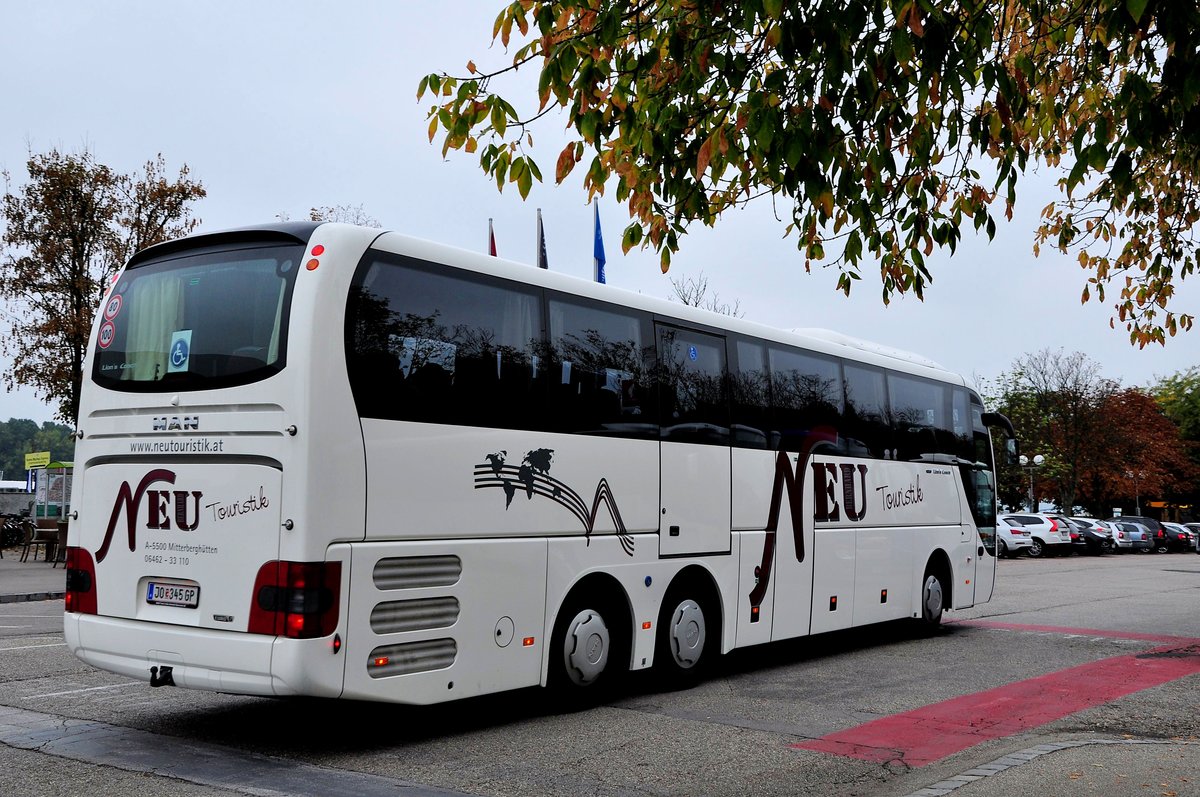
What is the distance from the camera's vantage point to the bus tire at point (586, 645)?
9.26 meters

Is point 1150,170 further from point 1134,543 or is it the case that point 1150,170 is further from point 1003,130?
point 1134,543

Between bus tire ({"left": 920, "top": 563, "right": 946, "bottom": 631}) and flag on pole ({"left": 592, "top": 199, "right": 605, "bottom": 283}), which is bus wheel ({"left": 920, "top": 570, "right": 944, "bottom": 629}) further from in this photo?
flag on pole ({"left": 592, "top": 199, "right": 605, "bottom": 283})

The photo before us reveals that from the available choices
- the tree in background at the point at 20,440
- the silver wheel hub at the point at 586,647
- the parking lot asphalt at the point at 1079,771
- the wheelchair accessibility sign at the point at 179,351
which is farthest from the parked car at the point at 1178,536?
the tree in background at the point at 20,440

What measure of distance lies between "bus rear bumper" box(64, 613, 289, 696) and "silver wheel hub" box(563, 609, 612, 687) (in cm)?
269

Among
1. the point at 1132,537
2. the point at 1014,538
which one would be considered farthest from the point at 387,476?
the point at 1132,537

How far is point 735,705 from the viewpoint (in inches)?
390

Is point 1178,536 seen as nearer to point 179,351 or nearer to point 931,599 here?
point 931,599

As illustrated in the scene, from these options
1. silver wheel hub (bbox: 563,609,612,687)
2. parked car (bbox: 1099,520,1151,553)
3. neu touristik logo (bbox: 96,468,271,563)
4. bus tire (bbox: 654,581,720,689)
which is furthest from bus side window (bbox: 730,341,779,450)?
parked car (bbox: 1099,520,1151,553)

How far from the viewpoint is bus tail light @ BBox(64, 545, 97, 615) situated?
27.1ft

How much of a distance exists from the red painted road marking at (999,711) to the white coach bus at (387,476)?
7.08 ft

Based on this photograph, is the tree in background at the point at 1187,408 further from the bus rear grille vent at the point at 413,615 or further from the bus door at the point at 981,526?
the bus rear grille vent at the point at 413,615

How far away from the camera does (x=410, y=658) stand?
7.84 m

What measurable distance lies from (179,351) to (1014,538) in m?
42.3

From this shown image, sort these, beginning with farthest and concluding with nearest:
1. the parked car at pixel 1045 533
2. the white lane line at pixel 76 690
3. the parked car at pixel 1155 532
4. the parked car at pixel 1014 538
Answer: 1. the parked car at pixel 1155 532
2. the parked car at pixel 1045 533
3. the parked car at pixel 1014 538
4. the white lane line at pixel 76 690
